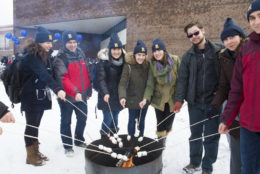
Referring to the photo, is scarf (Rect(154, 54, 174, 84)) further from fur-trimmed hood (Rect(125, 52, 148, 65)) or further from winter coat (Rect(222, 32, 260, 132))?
winter coat (Rect(222, 32, 260, 132))

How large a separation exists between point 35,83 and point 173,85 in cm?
→ 224

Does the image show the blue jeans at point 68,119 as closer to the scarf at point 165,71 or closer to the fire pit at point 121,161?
the fire pit at point 121,161

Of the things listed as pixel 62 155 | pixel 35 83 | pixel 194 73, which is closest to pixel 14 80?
pixel 35 83

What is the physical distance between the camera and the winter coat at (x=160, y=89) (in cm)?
325

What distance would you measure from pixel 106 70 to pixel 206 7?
42.3 feet

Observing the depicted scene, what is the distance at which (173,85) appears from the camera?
3.28m

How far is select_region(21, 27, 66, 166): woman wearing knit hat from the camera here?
2953 mm


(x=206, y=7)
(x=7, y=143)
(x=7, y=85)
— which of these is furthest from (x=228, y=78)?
(x=206, y=7)

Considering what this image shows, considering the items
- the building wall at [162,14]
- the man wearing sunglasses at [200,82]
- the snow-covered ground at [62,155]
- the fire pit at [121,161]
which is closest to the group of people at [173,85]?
the man wearing sunglasses at [200,82]

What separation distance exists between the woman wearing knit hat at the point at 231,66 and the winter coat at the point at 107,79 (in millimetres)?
1807

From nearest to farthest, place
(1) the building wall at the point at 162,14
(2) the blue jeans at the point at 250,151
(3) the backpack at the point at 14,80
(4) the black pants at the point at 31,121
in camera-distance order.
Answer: (2) the blue jeans at the point at 250,151 → (3) the backpack at the point at 14,80 → (4) the black pants at the point at 31,121 → (1) the building wall at the point at 162,14

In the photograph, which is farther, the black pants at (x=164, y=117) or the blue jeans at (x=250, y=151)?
the black pants at (x=164, y=117)

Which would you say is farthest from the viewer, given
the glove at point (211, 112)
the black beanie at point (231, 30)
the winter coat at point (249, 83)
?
the glove at point (211, 112)

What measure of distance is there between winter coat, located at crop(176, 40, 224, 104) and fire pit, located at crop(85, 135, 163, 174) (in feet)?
2.73
